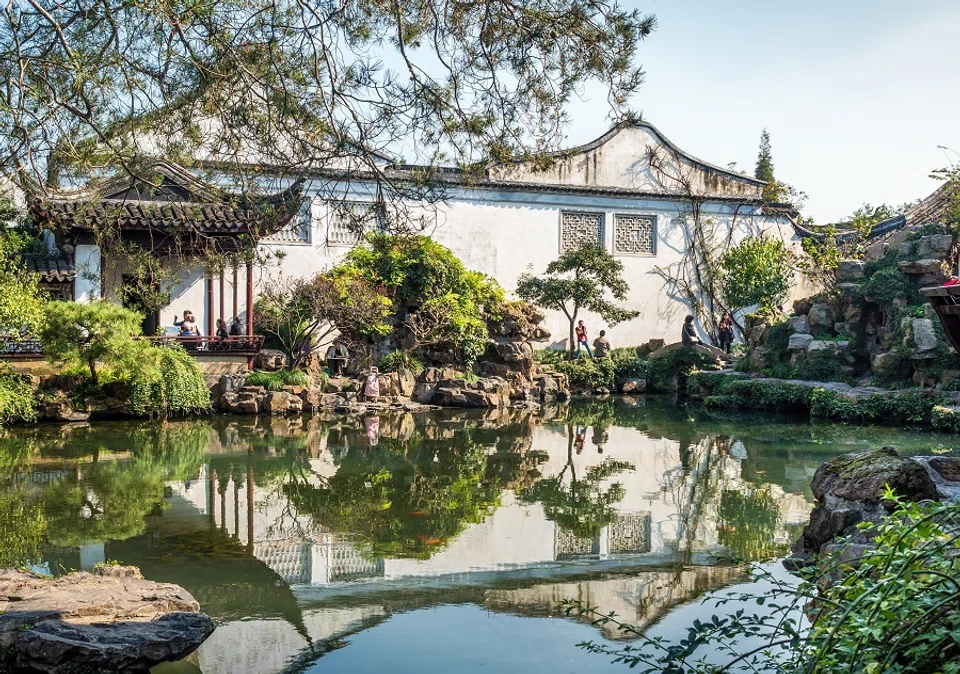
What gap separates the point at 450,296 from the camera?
17.4 meters

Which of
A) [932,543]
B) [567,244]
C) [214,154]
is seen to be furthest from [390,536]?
[567,244]

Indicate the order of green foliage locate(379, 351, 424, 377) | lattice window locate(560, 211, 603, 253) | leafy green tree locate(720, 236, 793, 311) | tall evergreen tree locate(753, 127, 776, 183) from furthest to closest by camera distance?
1. tall evergreen tree locate(753, 127, 776, 183)
2. lattice window locate(560, 211, 603, 253)
3. leafy green tree locate(720, 236, 793, 311)
4. green foliage locate(379, 351, 424, 377)

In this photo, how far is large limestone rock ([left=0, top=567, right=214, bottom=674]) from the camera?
3.89 metres

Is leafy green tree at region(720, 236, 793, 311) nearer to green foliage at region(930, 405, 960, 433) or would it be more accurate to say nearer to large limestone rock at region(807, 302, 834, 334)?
large limestone rock at region(807, 302, 834, 334)

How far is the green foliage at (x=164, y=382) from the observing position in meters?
12.9

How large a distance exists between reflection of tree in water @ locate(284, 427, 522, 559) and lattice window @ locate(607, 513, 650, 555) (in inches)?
43.8

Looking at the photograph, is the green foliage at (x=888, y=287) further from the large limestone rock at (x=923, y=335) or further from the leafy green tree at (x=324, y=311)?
the leafy green tree at (x=324, y=311)

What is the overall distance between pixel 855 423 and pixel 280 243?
11824mm

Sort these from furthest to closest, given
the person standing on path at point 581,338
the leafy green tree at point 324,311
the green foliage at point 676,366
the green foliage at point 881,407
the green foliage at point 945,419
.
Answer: the person standing on path at point 581,338 → the green foliage at point 676,366 → the leafy green tree at point 324,311 → the green foliage at point 881,407 → the green foliage at point 945,419

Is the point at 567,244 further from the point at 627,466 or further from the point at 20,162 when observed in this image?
the point at 20,162

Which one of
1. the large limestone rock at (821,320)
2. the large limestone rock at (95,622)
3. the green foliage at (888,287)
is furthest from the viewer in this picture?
the large limestone rock at (821,320)

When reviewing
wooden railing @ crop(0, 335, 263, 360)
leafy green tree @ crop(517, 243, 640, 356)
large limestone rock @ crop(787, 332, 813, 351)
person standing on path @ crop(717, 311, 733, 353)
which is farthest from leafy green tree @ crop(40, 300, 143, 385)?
person standing on path @ crop(717, 311, 733, 353)

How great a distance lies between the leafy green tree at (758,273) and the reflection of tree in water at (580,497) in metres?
12.4

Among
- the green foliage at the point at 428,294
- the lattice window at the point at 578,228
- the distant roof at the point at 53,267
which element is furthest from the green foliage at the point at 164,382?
the lattice window at the point at 578,228
